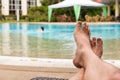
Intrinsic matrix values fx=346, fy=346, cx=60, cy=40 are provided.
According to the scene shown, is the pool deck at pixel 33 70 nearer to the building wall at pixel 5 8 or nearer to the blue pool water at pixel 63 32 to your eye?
the blue pool water at pixel 63 32

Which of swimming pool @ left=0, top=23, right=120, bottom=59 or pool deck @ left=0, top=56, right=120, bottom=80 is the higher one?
pool deck @ left=0, top=56, right=120, bottom=80

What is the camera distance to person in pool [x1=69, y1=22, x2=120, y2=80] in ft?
7.18

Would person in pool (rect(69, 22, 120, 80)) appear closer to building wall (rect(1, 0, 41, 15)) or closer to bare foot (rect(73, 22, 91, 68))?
bare foot (rect(73, 22, 91, 68))

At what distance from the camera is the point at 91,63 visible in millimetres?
2307

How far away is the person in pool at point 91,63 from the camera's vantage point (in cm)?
219

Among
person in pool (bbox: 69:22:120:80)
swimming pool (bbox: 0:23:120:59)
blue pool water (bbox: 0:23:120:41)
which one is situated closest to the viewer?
person in pool (bbox: 69:22:120:80)

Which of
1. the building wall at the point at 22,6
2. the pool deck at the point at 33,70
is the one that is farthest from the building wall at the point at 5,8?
the pool deck at the point at 33,70

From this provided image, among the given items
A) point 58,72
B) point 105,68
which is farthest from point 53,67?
point 105,68

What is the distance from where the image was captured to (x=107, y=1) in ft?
105

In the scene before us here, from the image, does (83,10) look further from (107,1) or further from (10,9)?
(10,9)

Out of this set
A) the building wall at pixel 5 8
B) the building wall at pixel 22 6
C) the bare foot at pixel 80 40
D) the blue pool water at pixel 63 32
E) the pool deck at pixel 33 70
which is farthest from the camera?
the building wall at pixel 22 6

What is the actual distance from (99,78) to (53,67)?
1.92 m

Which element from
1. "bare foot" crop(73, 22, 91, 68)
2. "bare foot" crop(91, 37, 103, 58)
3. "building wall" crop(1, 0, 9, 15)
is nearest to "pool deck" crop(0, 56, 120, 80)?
"bare foot" crop(73, 22, 91, 68)

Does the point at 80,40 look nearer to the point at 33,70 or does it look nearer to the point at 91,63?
the point at 91,63
